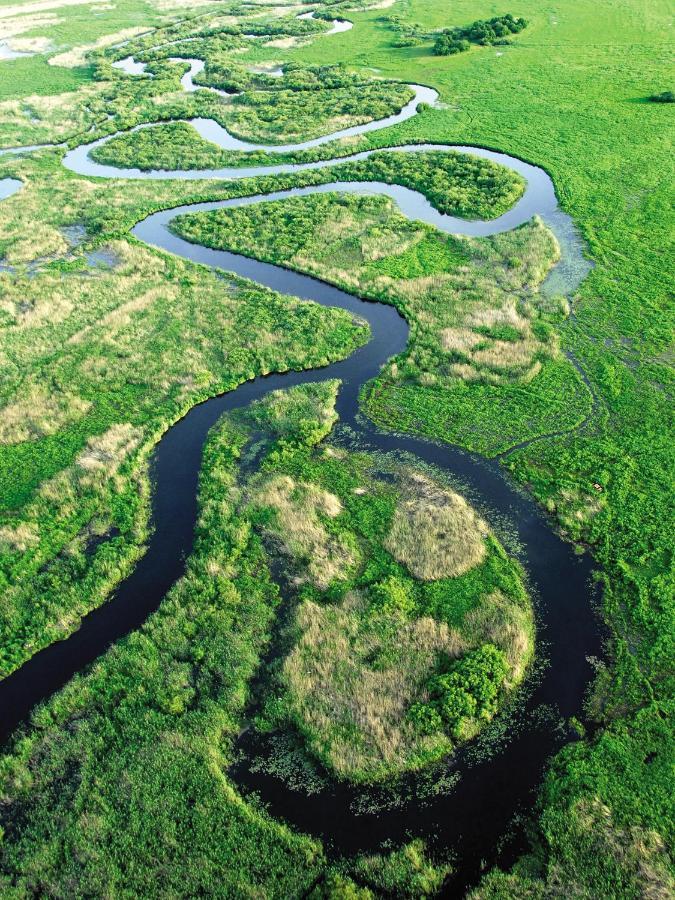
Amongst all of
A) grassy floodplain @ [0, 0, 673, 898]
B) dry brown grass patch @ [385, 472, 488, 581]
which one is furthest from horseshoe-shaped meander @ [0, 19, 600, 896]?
dry brown grass patch @ [385, 472, 488, 581]

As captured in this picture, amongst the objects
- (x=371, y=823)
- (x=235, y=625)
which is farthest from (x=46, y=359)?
(x=371, y=823)

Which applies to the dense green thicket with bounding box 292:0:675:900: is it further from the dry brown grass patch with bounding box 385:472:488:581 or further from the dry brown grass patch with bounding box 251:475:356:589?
the dry brown grass patch with bounding box 251:475:356:589

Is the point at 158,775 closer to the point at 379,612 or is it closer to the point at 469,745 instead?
the point at 379,612

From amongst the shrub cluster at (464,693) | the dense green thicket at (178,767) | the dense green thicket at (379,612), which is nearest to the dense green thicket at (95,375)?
the dense green thicket at (178,767)

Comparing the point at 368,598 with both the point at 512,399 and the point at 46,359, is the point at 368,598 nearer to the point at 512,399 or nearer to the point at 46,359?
the point at 512,399

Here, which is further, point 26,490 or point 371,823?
point 26,490

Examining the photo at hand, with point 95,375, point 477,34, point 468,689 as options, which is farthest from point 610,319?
point 477,34

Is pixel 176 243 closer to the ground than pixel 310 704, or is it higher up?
higher up

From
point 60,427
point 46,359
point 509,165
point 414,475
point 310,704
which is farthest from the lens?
point 509,165
